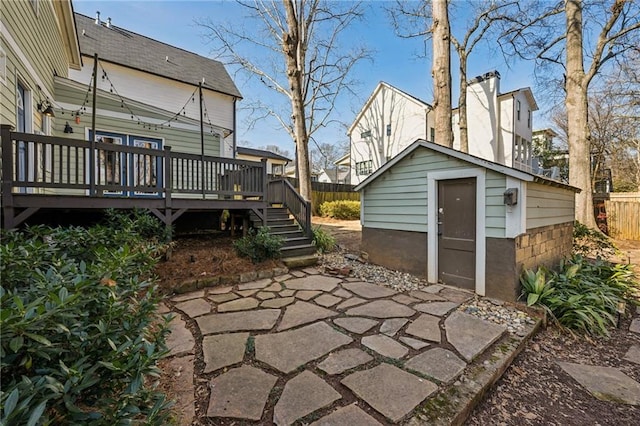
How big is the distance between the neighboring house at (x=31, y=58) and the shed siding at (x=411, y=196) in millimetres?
5498

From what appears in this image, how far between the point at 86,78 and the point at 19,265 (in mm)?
10355

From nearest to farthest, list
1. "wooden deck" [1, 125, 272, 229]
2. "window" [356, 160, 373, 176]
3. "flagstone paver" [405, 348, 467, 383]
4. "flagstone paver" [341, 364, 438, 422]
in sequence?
1. "flagstone paver" [341, 364, 438, 422]
2. "flagstone paver" [405, 348, 467, 383]
3. "wooden deck" [1, 125, 272, 229]
4. "window" [356, 160, 373, 176]

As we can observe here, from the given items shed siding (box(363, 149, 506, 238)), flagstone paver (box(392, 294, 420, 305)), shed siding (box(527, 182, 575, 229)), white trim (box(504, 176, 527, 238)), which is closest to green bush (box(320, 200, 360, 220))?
shed siding (box(363, 149, 506, 238))

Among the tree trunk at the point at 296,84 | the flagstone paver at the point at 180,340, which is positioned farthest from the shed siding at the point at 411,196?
the flagstone paver at the point at 180,340

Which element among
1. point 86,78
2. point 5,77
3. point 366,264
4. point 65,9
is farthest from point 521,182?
point 86,78

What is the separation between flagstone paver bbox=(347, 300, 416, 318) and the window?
17763 millimetres

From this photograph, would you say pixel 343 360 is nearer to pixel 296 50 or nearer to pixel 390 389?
pixel 390 389

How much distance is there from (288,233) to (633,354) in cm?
545

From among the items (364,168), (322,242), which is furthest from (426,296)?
(364,168)

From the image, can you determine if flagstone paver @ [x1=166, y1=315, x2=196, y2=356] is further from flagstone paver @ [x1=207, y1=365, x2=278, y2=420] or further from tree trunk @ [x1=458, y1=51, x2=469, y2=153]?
tree trunk @ [x1=458, y1=51, x2=469, y2=153]

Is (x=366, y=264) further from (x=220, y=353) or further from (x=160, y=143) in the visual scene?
(x=160, y=143)

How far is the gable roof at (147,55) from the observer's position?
9.42 meters

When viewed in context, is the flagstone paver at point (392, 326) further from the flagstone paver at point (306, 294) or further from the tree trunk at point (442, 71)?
the tree trunk at point (442, 71)

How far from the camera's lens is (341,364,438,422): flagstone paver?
1928 mm
